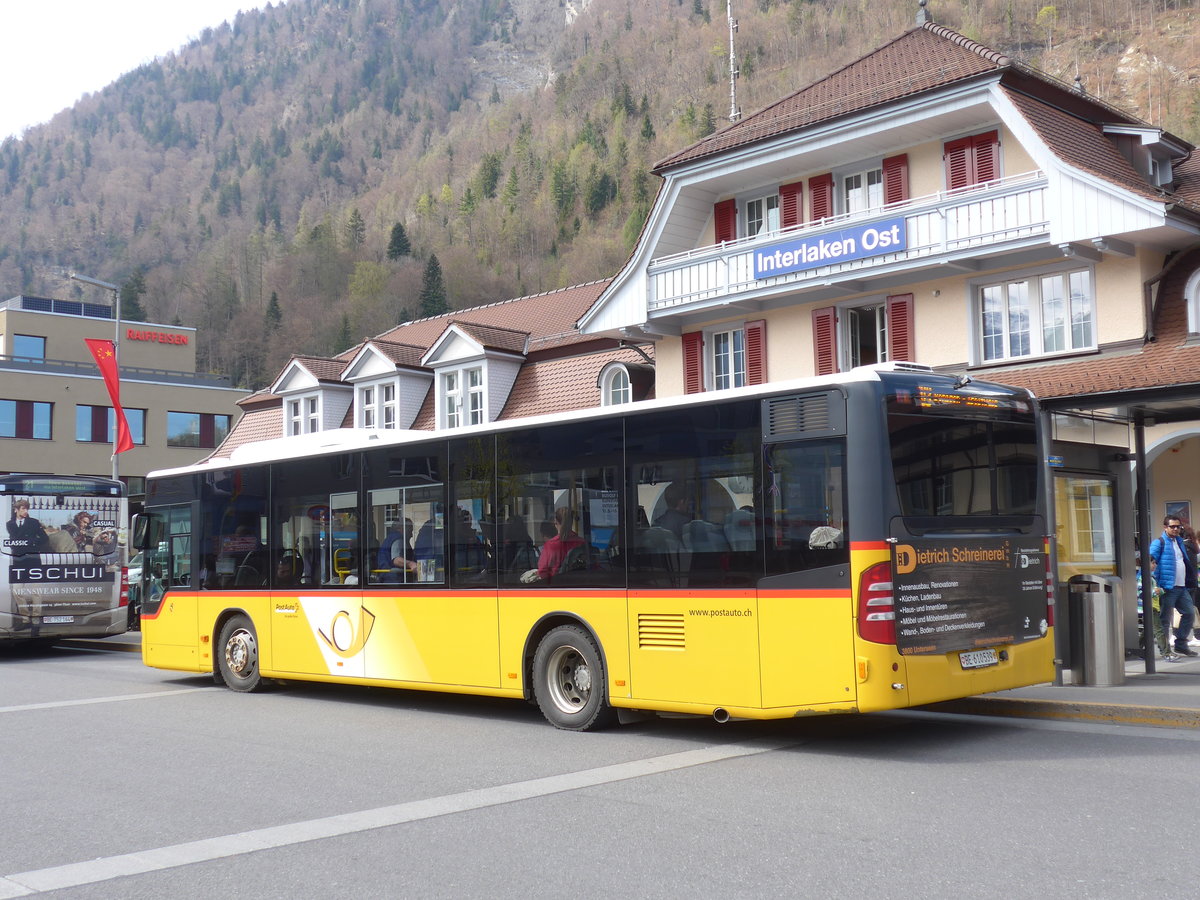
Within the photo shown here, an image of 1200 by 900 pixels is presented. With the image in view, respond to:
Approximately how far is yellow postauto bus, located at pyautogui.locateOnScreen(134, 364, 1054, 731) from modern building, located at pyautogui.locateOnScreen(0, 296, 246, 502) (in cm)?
5087

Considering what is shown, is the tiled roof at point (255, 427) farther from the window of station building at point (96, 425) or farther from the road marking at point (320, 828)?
the road marking at point (320, 828)

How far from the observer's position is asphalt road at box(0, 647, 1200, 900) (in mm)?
5945

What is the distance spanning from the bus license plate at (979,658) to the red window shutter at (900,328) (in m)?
13.0

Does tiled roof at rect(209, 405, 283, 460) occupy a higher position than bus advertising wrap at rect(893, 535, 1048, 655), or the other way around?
tiled roof at rect(209, 405, 283, 460)

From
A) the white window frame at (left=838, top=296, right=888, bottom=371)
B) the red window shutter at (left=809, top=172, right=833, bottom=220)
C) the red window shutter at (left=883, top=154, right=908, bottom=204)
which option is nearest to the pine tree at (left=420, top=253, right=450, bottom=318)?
the red window shutter at (left=809, top=172, right=833, bottom=220)

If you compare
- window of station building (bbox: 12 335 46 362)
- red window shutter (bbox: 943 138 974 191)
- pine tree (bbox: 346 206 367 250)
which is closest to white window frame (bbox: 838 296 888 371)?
red window shutter (bbox: 943 138 974 191)

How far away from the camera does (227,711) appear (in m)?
13.0

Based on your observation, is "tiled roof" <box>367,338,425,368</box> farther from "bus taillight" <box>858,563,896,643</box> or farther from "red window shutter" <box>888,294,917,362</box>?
"bus taillight" <box>858,563,896,643</box>

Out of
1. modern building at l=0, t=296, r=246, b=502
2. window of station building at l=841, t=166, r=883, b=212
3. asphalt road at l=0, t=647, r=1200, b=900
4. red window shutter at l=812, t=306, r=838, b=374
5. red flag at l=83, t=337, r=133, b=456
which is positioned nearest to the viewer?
asphalt road at l=0, t=647, r=1200, b=900

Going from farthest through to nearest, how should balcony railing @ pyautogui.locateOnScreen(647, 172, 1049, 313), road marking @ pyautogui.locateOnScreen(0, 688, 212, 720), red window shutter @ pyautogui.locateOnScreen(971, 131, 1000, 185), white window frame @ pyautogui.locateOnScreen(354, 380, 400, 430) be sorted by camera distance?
white window frame @ pyautogui.locateOnScreen(354, 380, 400, 430) < red window shutter @ pyautogui.locateOnScreen(971, 131, 1000, 185) < balcony railing @ pyautogui.locateOnScreen(647, 172, 1049, 313) < road marking @ pyautogui.locateOnScreen(0, 688, 212, 720)

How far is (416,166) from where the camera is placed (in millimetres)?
154375

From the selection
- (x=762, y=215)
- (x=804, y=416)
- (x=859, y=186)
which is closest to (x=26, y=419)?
(x=762, y=215)

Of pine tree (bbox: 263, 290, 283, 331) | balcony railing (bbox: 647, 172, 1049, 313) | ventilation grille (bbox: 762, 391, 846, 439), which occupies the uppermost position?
pine tree (bbox: 263, 290, 283, 331)

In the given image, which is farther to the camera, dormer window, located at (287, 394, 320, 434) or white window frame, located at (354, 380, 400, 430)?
dormer window, located at (287, 394, 320, 434)
